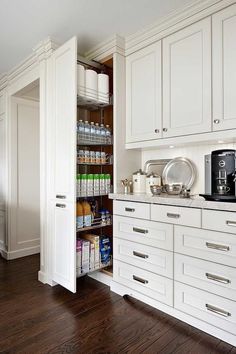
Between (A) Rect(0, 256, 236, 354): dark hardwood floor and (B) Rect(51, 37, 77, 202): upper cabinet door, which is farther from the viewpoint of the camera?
(B) Rect(51, 37, 77, 202): upper cabinet door

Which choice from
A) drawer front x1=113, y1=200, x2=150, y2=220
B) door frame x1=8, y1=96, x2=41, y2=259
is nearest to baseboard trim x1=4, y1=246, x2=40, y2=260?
door frame x1=8, y1=96, x2=41, y2=259

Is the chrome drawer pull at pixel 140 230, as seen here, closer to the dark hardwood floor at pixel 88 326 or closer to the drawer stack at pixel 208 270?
the drawer stack at pixel 208 270

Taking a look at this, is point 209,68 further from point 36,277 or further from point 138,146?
point 36,277

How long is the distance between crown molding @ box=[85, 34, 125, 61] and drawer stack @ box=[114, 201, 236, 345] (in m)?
1.56

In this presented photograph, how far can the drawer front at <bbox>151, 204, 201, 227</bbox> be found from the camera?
1.83 meters

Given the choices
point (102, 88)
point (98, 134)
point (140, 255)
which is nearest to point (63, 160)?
point (98, 134)

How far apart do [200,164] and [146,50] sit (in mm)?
1230

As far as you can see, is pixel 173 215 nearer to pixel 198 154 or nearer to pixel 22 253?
pixel 198 154

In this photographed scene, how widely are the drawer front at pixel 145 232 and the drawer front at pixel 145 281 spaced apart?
0.26 metres

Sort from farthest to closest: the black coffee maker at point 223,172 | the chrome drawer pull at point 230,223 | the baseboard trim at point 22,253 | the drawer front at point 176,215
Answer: the baseboard trim at point 22,253 < the black coffee maker at point 223,172 < the drawer front at point 176,215 < the chrome drawer pull at point 230,223

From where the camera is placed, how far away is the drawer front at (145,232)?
2.00 meters

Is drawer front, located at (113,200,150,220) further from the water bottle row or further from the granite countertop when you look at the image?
the water bottle row

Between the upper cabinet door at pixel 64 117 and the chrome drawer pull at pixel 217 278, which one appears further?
the upper cabinet door at pixel 64 117

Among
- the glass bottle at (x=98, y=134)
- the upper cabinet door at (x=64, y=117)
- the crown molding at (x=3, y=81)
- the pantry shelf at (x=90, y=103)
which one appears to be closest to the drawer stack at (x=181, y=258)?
the upper cabinet door at (x=64, y=117)
